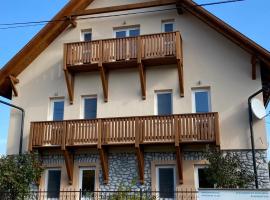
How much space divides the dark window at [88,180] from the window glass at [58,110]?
2.77 metres

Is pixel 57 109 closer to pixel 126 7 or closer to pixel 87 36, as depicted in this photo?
pixel 87 36

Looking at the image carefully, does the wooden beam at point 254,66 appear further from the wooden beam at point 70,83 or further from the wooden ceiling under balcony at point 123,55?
the wooden beam at point 70,83

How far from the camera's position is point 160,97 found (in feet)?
57.3

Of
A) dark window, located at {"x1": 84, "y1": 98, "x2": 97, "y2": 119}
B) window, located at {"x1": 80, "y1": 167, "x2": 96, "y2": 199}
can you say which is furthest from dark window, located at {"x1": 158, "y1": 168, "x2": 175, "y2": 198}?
dark window, located at {"x1": 84, "y1": 98, "x2": 97, "y2": 119}

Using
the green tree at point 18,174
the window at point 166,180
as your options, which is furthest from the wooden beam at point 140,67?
the green tree at point 18,174

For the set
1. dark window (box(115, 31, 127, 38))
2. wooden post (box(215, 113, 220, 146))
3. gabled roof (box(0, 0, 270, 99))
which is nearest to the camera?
wooden post (box(215, 113, 220, 146))

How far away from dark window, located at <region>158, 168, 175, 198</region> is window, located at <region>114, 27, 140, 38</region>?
21.0ft

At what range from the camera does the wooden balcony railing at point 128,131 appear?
15.5 metres

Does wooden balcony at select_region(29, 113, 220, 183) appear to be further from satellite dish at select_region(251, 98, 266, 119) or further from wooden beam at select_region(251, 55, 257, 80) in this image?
wooden beam at select_region(251, 55, 257, 80)

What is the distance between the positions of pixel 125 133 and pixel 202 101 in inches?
139

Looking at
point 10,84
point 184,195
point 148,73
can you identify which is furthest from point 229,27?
point 10,84

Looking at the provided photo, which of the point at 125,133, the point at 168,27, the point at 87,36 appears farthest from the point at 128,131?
the point at 87,36

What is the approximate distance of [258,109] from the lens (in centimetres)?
1560

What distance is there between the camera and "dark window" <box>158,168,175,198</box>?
16.0 metres
